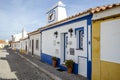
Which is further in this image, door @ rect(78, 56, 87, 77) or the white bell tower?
the white bell tower

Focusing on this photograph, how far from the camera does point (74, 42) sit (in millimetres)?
10711

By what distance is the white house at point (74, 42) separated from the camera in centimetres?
910

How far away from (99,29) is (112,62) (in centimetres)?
162

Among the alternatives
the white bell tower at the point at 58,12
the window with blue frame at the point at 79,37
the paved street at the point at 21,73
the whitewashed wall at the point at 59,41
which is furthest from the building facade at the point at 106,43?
the white bell tower at the point at 58,12

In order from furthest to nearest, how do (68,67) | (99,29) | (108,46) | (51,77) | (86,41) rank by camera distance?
(68,67) < (51,77) < (86,41) < (99,29) < (108,46)

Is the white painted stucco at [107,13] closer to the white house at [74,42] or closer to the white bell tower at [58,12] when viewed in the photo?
the white house at [74,42]

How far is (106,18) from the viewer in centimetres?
711

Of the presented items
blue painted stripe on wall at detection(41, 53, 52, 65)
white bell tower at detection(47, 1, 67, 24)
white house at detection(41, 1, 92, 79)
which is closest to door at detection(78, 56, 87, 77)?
white house at detection(41, 1, 92, 79)

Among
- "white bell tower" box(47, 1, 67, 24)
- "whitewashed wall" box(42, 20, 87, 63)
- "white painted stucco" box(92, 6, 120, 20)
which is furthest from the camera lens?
"white bell tower" box(47, 1, 67, 24)

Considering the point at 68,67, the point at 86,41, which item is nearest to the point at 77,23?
the point at 86,41

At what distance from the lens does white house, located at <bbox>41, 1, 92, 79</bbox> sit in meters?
9.10

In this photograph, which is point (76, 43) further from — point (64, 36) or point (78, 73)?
point (64, 36)

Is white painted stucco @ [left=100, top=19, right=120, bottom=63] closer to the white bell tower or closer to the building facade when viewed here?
the building facade

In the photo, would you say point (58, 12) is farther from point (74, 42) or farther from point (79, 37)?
point (79, 37)
